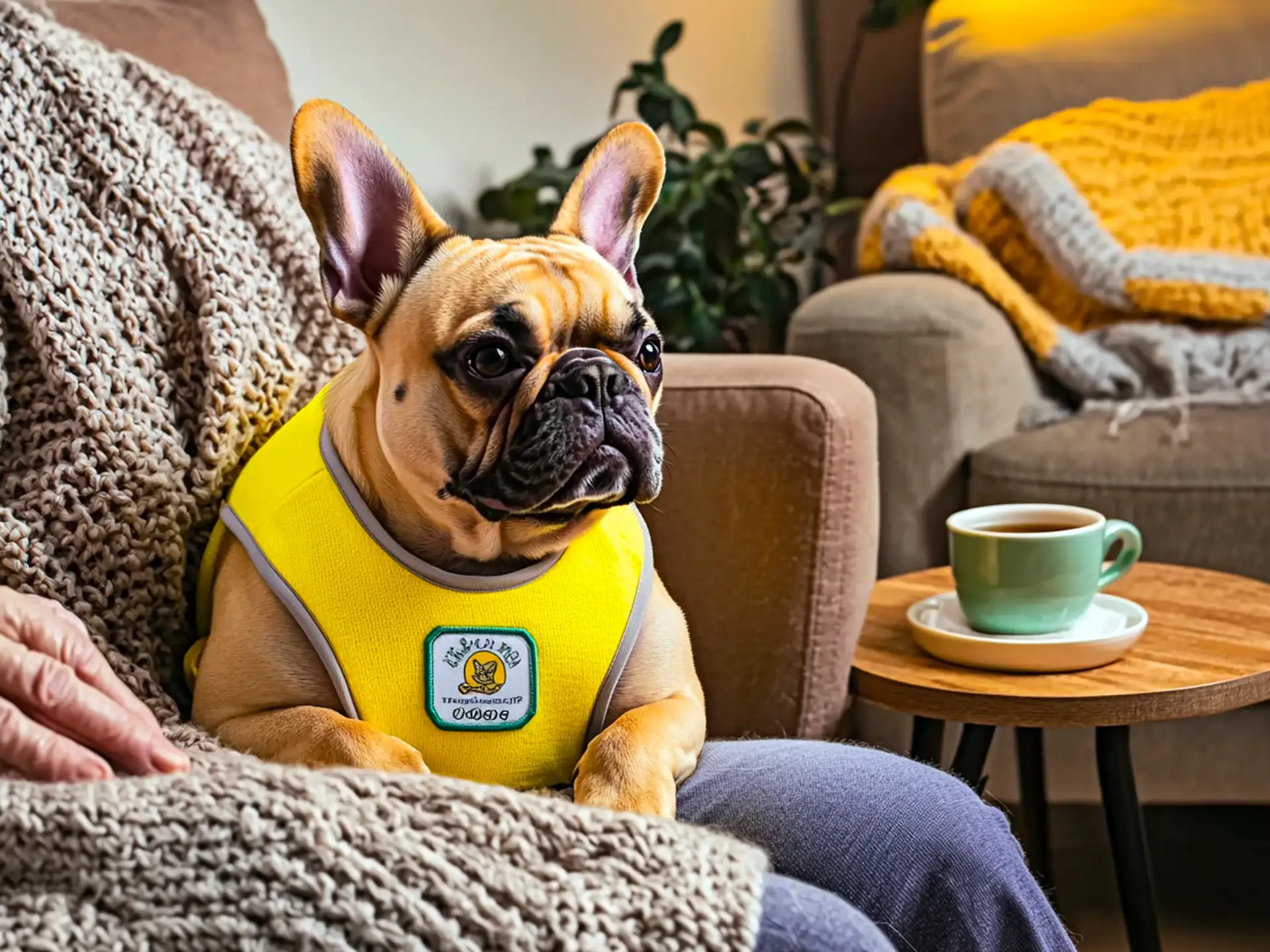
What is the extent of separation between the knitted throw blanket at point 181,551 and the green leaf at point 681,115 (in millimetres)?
1147

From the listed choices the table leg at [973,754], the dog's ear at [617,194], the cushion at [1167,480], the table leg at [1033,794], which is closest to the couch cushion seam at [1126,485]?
the cushion at [1167,480]

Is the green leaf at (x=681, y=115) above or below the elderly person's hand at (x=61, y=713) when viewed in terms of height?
above

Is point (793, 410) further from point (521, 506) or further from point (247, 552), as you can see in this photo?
point (247, 552)

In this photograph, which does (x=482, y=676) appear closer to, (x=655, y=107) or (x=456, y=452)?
(x=456, y=452)

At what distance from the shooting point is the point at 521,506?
31.6 inches

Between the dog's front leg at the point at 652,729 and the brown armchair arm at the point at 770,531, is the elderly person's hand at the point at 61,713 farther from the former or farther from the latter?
the brown armchair arm at the point at 770,531

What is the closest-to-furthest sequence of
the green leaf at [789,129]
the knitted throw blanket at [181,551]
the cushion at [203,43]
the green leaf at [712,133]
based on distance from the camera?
the knitted throw blanket at [181,551] → the cushion at [203,43] → the green leaf at [712,133] → the green leaf at [789,129]

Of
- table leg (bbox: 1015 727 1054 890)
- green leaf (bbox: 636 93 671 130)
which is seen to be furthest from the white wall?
table leg (bbox: 1015 727 1054 890)

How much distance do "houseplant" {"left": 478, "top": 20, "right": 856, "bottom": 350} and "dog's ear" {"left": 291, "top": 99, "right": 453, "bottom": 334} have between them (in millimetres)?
1003

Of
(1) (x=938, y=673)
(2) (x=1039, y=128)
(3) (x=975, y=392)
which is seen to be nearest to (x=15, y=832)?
(1) (x=938, y=673)

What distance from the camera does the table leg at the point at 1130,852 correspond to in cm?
115

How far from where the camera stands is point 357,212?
33.9 inches

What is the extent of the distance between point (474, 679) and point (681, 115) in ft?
4.85

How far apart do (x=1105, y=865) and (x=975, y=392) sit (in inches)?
25.7
